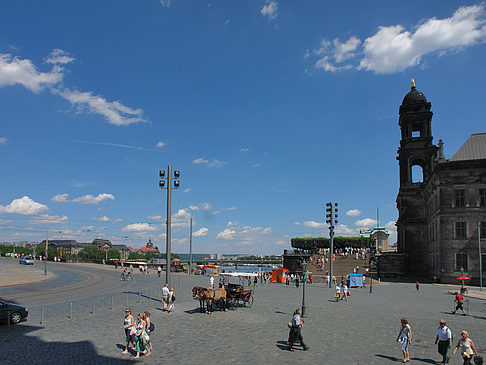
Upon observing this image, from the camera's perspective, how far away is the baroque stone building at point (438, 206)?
1794 inches

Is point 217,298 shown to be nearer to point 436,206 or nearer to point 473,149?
point 436,206

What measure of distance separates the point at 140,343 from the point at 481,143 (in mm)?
52689

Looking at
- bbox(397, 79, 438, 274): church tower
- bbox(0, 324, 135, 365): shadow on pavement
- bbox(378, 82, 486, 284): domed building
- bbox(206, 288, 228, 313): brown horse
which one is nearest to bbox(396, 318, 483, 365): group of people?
bbox(0, 324, 135, 365): shadow on pavement

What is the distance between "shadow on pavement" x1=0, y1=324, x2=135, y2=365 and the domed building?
142ft

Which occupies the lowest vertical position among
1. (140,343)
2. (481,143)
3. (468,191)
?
(140,343)

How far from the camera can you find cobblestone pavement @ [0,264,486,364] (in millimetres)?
12297

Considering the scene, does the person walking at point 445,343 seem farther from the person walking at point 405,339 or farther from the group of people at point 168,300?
the group of people at point 168,300

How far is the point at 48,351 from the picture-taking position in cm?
1282

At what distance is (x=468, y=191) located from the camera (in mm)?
46094

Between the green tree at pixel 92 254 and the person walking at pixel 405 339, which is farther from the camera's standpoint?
the green tree at pixel 92 254

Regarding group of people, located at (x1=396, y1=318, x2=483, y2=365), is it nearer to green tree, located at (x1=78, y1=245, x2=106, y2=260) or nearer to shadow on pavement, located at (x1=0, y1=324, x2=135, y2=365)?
shadow on pavement, located at (x1=0, y1=324, x2=135, y2=365)

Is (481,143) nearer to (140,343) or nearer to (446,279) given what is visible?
(446,279)

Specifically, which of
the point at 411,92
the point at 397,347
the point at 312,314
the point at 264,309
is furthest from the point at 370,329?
the point at 411,92

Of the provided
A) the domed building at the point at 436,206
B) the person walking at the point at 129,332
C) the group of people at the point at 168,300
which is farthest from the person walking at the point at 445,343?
the domed building at the point at 436,206
